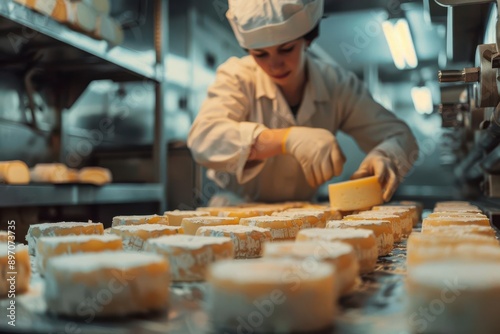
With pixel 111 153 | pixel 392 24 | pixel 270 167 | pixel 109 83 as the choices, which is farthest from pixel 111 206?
pixel 392 24

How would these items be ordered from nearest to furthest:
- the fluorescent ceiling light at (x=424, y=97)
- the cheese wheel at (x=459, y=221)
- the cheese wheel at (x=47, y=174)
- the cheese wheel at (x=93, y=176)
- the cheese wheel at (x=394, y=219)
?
1. the cheese wheel at (x=459, y=221)
2. the cheese wheel at (x=394, y=219)
3. the cheese wheel at (x=47, y=174)
4. the cheese wheel at (x=93, y=176)
5. the fluorescent ceiling light at (x=424, y=97)

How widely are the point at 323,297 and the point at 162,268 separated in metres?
0.28

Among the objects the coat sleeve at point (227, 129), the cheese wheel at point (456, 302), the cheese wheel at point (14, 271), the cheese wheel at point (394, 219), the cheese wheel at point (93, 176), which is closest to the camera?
the cheese wheel at point (456, 302)

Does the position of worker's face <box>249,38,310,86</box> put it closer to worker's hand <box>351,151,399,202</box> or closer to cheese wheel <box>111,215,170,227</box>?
worker's hand <box>351,151,399,202</box>

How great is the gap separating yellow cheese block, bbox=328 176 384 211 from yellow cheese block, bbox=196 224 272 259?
2.48 ft

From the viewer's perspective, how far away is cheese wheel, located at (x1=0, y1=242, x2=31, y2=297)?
92 centimetres

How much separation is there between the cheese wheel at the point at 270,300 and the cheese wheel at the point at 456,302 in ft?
0.41

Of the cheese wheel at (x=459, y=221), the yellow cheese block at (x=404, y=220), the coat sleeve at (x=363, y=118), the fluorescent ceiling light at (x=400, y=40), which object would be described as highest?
the fluorescent ceiling light at (x=400, y=40)

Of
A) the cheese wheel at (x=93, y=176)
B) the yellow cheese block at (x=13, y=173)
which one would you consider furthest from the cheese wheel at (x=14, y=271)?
the cheese wheel at (x=93, y=176)

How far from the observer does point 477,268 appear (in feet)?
2.41

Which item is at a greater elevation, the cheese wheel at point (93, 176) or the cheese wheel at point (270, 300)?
the cheese wheel at point (93, 176)

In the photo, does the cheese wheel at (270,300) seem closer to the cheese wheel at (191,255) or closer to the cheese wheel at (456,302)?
the cheese wheel at (456,302)

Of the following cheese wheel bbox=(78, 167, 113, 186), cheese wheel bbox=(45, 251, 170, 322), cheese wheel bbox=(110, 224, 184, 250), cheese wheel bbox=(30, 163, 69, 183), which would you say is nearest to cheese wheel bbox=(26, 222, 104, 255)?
cheese wheel bbox=(110, 224, 184, 250)
